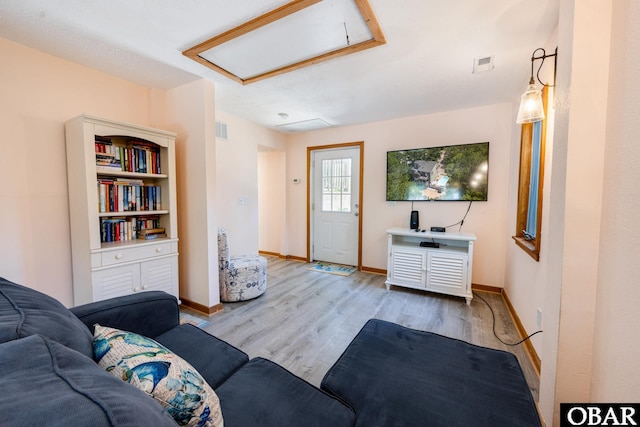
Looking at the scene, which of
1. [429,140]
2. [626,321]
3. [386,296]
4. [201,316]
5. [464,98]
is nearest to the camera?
[626,321]

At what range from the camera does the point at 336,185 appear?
4.30 metres

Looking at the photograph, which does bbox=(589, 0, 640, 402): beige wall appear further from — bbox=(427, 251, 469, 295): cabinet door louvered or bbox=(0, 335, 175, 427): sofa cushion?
bbox=(427, 251, 469, 295): cabinet door louvered

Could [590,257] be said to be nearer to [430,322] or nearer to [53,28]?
[430,322]

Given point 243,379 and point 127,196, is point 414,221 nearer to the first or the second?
point 243,379

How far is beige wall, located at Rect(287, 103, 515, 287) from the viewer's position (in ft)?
10.1

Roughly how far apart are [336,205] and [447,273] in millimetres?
2019

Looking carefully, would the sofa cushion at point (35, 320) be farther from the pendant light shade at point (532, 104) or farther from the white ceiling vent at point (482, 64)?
the white ceiling vent at point (482, 64)

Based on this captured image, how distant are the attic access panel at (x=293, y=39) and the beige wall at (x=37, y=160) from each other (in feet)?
3.76

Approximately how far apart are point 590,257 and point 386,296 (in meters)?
2.25

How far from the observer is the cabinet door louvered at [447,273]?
2.88 m

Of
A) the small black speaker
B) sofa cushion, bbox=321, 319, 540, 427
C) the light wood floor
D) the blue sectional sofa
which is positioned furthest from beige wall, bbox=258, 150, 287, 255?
sofa cushion, bbox=321, 319, 540, 427

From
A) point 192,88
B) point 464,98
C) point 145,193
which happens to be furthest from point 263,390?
A: point 464,98

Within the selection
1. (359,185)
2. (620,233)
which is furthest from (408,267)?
(620,233)

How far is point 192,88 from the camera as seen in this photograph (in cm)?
248
